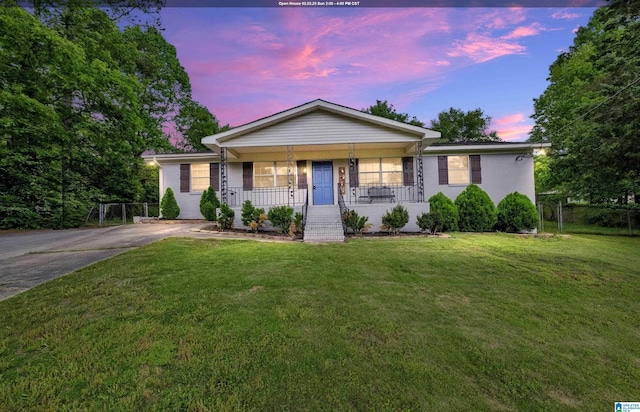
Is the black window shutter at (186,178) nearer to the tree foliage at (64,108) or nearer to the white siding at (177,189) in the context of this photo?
the white siding at (177,189)

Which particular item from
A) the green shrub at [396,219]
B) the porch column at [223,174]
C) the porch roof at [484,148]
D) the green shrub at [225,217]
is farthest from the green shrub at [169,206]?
the porch roof at [484,148]

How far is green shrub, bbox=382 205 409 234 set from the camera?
9906mm

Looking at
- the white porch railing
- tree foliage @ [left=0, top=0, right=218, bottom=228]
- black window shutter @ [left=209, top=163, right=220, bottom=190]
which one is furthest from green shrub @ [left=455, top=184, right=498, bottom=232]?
tree foliage @ [left=0, top=0, right=218, bottom=228]

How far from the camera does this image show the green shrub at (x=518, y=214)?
1078 centimetres

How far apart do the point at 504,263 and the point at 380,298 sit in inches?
145

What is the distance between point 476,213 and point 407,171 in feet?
12.4

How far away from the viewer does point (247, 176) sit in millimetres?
13391

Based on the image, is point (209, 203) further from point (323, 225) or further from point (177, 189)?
point (323, 225)

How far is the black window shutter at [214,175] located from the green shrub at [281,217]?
18.0ft

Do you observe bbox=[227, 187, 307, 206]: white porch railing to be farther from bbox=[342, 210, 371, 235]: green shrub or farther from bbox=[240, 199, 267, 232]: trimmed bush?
bbox=[342, 210, 371, 235]: green shrub

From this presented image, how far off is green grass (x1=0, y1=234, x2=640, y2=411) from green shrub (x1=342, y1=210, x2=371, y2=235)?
4.81m

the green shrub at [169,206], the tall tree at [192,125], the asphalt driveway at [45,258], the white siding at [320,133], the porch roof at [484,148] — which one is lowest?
the asphalt driveway at [45,258]

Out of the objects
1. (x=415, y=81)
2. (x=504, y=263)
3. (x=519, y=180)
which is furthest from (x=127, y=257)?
(x=415, y=81)

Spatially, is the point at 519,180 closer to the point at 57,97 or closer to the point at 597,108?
the point at 597,108
